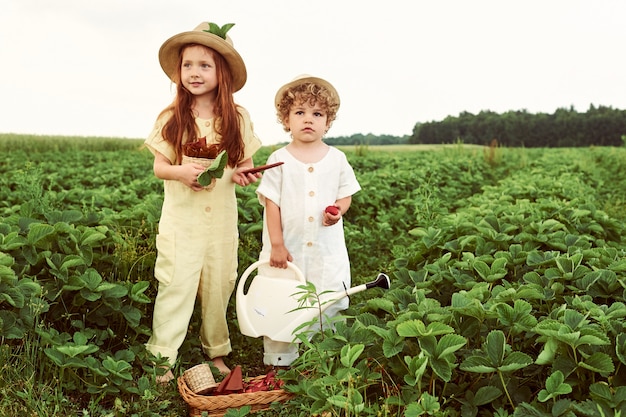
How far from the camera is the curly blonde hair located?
3682 mm

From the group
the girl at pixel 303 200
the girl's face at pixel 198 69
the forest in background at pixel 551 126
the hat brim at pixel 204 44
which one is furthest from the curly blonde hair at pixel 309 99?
the forest in background at pixel 551 126

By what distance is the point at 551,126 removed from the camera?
153 feet

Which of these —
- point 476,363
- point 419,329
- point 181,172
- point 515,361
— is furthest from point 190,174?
point 515,361

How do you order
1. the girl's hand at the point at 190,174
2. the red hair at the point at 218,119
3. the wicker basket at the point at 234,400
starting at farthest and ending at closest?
1. the red hair at the point at 218,119
2. the girl's hand at the point at 190,174
3. the wicker basket at the point at 234,400

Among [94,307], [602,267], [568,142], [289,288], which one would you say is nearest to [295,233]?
[289,288]

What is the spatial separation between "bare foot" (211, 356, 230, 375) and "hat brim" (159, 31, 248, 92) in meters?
1.70

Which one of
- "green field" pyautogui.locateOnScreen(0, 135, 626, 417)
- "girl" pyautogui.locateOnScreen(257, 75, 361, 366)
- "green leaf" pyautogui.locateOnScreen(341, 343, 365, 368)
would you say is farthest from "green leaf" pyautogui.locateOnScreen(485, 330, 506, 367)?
"girl" pyautogui.locateOnScreen(257, 75, 361, 366)

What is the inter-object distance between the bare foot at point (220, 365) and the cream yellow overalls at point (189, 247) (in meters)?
0.28

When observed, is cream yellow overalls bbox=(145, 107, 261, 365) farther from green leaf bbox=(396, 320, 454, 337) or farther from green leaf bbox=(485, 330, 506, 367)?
green leaf bbox=(485, 330, 506, 367)

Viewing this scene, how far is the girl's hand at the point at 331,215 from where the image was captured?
368 cm

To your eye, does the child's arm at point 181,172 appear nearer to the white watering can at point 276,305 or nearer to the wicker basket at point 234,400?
the white watering can at point 276,305

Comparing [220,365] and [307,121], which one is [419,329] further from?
[220,365]

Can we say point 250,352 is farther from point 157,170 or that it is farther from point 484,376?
point 484,376

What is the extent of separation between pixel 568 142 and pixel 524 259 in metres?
45.8
